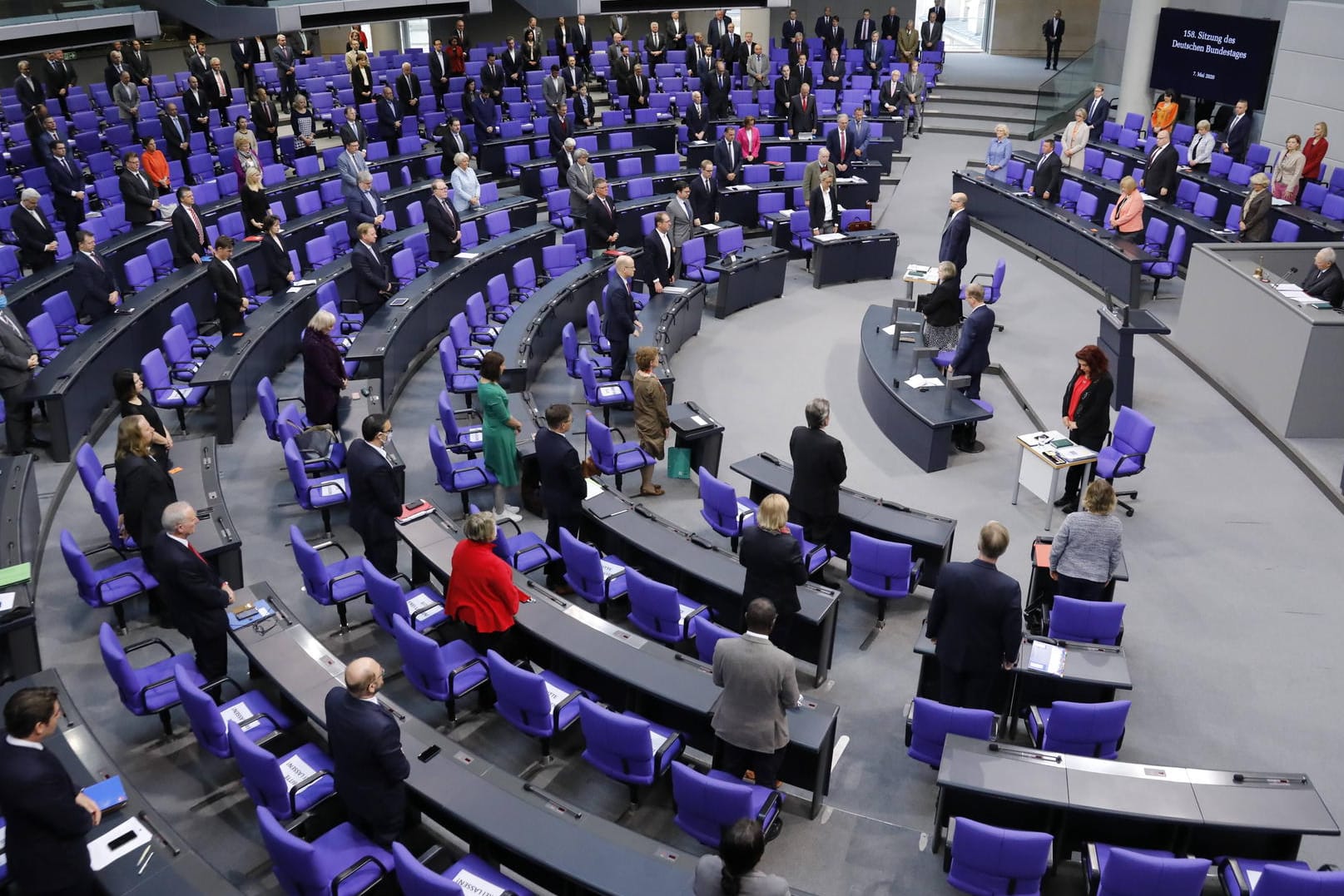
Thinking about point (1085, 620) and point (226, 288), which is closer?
point (1085, 620)

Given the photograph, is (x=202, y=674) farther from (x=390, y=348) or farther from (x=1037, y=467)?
(x=1037, y=467)

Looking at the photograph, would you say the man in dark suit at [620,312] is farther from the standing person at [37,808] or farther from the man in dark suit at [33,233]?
the standing person at [37,808]

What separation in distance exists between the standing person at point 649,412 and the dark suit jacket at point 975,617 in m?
4.01

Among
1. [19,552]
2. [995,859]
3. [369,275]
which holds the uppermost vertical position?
[369,275]

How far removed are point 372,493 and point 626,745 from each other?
9.77 ft

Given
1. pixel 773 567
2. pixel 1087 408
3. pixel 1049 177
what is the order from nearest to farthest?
1. pixel 773 567
2. pixel 1087 408
3. pixel 1049 177

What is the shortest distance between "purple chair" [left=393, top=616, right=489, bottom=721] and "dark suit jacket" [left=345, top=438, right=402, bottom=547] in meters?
1.13

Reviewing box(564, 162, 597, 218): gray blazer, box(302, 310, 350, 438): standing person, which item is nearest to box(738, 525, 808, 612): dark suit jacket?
box(302, 310, 350, 438): standing person

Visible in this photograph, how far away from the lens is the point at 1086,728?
6426mm

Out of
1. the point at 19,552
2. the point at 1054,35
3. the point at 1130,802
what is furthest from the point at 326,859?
the point at 1054,35

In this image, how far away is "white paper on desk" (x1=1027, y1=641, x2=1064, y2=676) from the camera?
22.5ft

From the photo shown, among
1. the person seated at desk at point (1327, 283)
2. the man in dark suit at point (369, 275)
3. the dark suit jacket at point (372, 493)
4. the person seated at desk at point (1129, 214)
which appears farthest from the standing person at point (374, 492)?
the person seated at desk at point (1129, 214)

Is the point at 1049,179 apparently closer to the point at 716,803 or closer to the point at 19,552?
the point at 716,803

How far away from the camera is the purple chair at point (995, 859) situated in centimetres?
540
